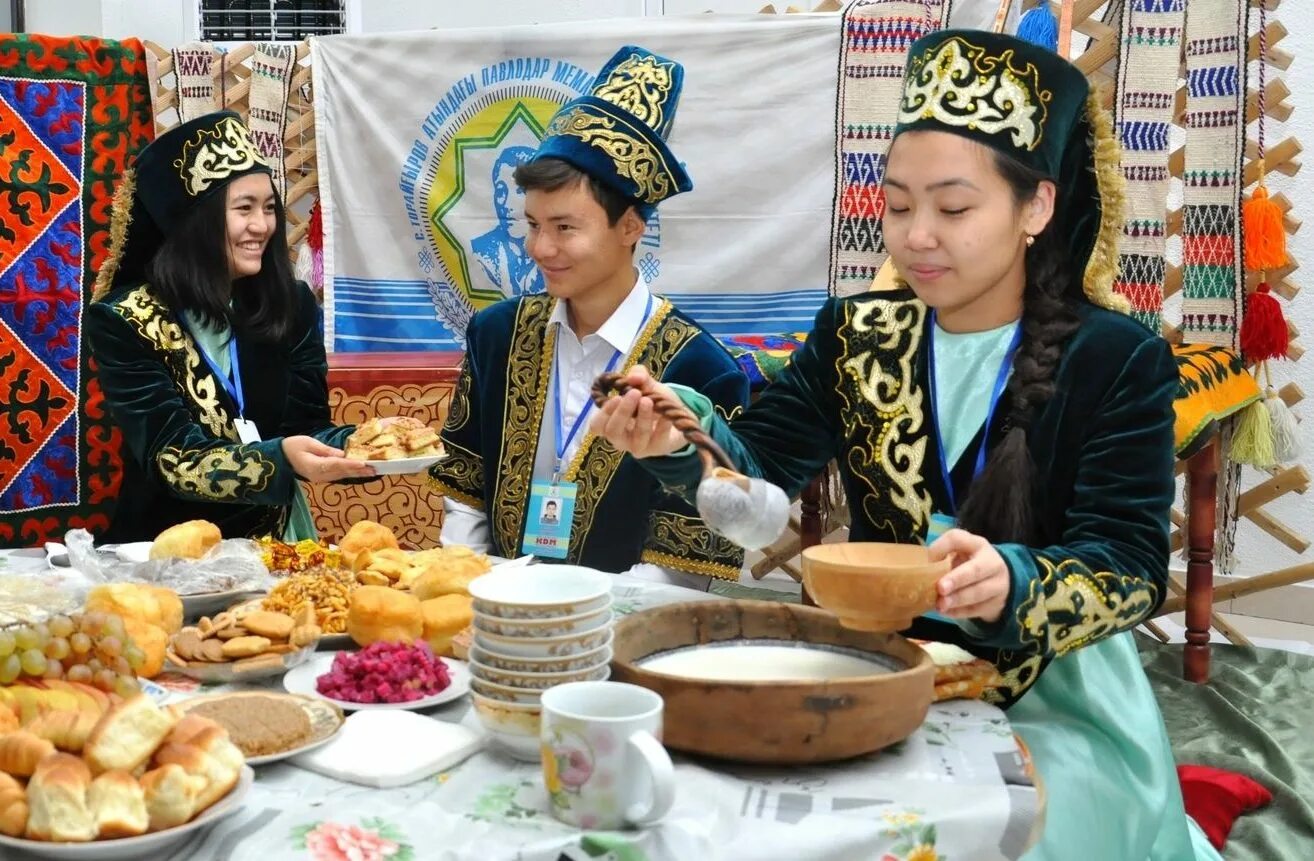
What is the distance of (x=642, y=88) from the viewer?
1.80 metres

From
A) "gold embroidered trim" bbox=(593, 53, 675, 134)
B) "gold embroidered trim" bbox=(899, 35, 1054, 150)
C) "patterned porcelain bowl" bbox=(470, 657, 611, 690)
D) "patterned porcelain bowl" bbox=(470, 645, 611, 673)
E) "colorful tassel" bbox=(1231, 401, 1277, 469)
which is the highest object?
"gold embroidered trim" bbox=(593, 53, 675, 134)

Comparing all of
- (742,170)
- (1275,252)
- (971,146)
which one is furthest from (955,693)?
(742,170)

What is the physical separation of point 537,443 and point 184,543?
614 mm

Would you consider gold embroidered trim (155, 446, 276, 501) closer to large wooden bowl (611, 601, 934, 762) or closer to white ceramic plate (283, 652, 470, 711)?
white ceramic plate (283, 652, 470, 711)

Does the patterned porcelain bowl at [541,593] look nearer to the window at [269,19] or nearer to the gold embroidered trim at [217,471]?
the gold embroidered trim at [217,471]

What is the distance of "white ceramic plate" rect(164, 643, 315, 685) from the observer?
40.3 inches

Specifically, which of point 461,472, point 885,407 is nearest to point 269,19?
point 461,472

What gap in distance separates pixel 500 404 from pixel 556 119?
0.43 m

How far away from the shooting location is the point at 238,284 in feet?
7.71

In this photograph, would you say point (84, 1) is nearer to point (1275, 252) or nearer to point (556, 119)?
point (556, 119)

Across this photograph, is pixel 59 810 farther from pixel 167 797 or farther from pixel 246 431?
pixel 246 431

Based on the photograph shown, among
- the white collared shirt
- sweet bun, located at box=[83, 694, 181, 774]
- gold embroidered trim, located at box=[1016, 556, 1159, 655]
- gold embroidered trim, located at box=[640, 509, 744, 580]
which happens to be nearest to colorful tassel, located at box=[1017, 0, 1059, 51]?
the white collared shirt

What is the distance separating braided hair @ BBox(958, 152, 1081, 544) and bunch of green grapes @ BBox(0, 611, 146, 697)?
770 mm

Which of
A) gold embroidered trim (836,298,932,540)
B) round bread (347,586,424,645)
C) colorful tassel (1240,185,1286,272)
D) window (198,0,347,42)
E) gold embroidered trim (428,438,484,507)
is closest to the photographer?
round bread (347,586,424,645)
